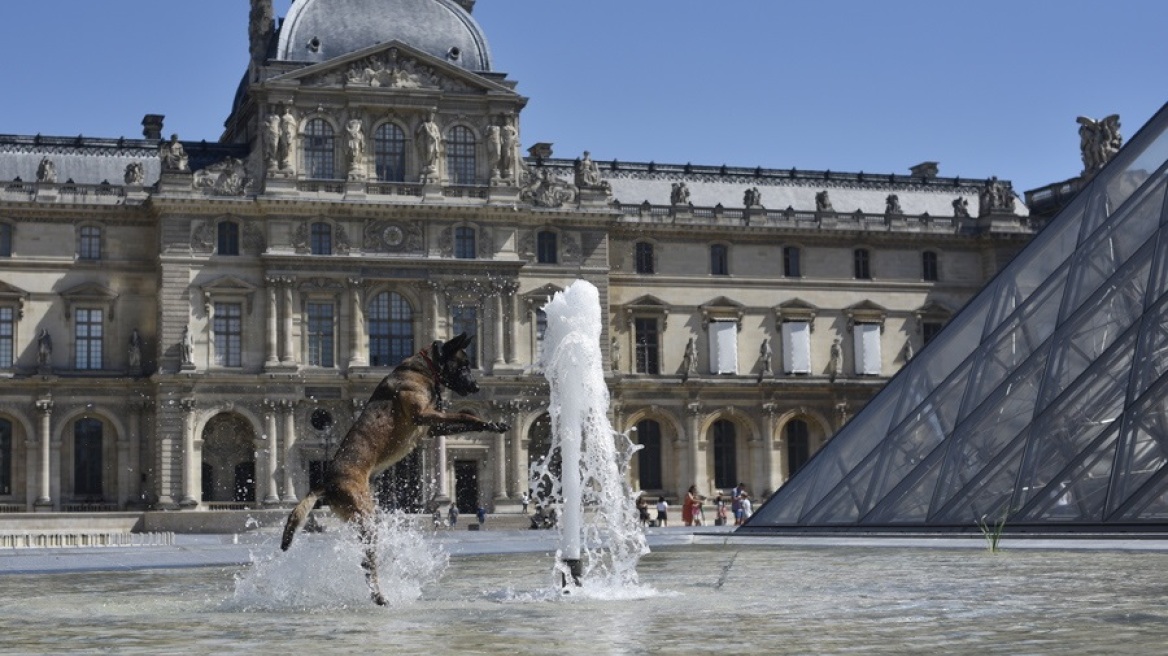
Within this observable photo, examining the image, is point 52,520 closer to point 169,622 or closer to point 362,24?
point 362,24

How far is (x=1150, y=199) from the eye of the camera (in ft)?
88.1

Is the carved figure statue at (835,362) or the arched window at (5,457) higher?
the carved figure statue at (835,362)

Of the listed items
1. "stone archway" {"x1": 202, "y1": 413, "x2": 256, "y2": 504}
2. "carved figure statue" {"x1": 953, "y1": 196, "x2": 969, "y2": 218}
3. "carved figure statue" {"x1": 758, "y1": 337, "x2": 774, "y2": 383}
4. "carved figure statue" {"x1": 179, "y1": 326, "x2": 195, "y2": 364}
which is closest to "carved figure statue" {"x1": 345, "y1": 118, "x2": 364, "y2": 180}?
"carved figure statue" {"x1": 179, "y1": 326, "x2": 195, "y2": 364}

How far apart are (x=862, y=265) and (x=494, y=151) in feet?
49.6

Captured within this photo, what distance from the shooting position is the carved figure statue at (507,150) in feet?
186

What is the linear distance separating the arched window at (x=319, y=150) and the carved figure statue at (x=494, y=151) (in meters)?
5.06

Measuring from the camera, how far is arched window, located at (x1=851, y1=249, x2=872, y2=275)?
2475 inches

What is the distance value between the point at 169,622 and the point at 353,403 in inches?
1603

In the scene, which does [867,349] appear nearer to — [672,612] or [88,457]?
[88,457]

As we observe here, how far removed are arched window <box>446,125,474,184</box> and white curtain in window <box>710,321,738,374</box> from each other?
1032 centimetres

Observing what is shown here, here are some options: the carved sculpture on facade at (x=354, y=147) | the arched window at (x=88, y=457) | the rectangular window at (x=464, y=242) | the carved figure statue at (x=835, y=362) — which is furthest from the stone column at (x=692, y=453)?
the arched window at (x=88, y=457)

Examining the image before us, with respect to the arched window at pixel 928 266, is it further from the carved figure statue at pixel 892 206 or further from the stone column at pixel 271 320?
the stone column at pixel 271 320

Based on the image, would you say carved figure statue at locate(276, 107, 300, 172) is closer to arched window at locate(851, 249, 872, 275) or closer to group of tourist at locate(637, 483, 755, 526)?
group of tourist at locate(637, 483, 755, 526)

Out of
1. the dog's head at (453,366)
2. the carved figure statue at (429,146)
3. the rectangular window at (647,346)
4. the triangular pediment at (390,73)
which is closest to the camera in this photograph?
the dog's head at (453,366)
